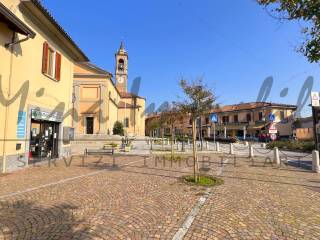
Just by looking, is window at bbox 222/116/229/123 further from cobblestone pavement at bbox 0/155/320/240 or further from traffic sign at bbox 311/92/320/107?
cobblestone pavement at bbox 0/155/320/240

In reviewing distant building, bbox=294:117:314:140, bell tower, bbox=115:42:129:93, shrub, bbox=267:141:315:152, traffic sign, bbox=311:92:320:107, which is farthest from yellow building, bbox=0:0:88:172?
bell tower, bbox=115:42:129:93

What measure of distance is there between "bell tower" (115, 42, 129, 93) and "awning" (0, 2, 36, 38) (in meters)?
43.7

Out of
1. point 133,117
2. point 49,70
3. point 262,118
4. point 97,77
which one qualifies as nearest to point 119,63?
point 133,117

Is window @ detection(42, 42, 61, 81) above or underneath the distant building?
above

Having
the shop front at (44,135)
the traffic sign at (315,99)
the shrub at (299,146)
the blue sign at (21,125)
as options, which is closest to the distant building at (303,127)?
the shrub at (299,146)

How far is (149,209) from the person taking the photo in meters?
4.76

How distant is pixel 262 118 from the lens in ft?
161

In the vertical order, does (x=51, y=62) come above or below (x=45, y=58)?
above

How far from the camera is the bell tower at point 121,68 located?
51.3 metres

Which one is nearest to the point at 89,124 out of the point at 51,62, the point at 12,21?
the point at 51,62

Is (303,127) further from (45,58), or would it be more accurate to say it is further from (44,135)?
(45,58)

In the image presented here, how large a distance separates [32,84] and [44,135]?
3.41 metres

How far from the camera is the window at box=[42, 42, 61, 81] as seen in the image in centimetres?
1116

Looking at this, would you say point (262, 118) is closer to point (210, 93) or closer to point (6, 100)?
point (210, 93)
